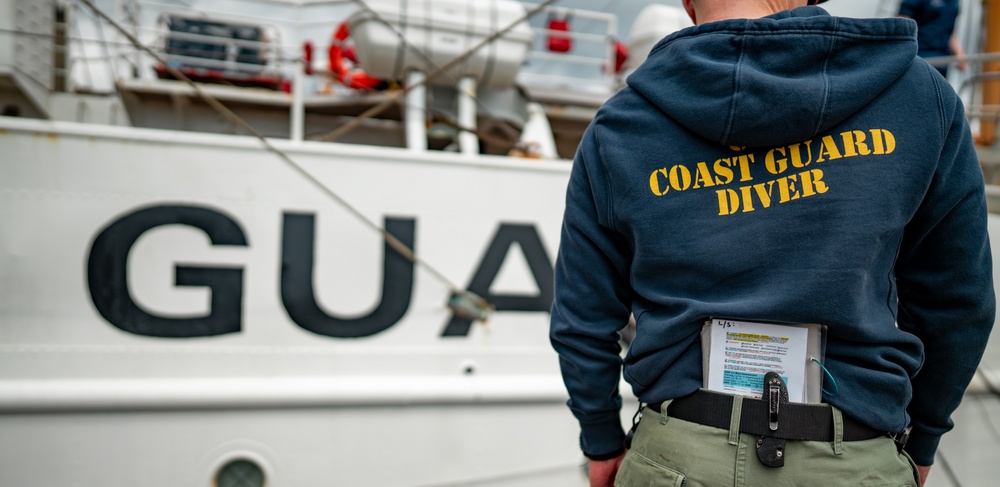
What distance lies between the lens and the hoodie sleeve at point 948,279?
2.88ft

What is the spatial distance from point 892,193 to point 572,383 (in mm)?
520

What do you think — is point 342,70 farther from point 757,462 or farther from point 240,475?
point 757,462

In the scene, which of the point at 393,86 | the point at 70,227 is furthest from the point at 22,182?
the point at 393,86

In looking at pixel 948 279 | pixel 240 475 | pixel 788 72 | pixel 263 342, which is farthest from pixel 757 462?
pixel 240 475

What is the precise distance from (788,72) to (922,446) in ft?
2.08

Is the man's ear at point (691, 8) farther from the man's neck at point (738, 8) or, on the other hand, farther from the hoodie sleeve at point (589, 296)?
the hoodie sleeve at point (589, 296)

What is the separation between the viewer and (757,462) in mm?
830

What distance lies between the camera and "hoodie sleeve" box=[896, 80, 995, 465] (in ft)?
2.88

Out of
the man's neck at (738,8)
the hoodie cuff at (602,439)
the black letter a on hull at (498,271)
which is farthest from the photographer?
the black letter a on hull at (498,271)

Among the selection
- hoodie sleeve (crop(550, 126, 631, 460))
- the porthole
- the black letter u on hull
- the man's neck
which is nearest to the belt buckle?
hoodie sleeve (crop(550, 126, 631, 460))

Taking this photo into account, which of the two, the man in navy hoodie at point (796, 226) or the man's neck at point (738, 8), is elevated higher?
the man's neck at point (738, 8)

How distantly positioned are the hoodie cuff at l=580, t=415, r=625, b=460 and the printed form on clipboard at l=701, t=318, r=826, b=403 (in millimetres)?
223

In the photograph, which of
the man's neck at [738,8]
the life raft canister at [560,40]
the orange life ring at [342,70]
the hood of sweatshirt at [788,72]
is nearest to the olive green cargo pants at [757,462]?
the hood of sweatshirt at [788,72]

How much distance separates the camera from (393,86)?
370 centimetres
